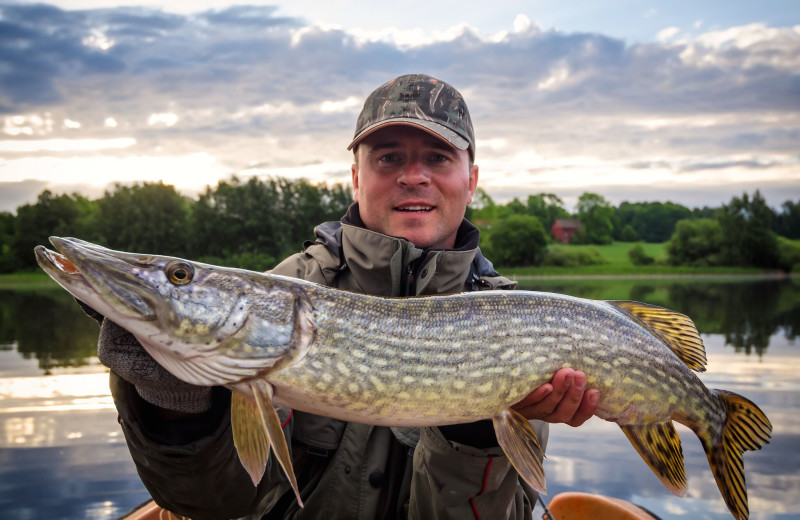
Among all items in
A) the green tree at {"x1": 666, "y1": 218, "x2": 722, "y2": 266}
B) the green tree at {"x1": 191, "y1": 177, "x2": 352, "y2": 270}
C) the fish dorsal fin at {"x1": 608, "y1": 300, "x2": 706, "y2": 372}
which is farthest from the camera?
the green tree at {"x1": 666, "y1": 218, "x2": 722, "y2": 266}

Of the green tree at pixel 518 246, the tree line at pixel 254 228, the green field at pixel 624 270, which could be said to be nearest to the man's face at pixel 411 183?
the tree line at pixel 254 228

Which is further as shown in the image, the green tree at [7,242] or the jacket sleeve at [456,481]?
the green tree at [7,242]

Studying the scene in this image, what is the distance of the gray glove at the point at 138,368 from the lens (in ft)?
5.97

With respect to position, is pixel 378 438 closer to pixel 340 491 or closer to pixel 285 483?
pixel 340 491

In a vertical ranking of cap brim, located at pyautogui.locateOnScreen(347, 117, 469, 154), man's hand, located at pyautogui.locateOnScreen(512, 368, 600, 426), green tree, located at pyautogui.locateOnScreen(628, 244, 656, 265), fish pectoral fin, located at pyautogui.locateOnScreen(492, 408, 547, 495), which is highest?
cap brim, located at pyautogui.locateOnScreen(347, 117, 469, 154)

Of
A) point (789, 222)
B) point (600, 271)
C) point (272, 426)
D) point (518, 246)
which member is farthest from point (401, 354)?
point (789, 222)

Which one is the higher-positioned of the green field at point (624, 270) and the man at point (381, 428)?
the man at point (381, 428)

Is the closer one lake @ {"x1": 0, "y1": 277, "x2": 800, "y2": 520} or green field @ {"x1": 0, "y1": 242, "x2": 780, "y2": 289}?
lake @ {"x1": 0, "y1": 277, "x2": 800, "y2": 520}

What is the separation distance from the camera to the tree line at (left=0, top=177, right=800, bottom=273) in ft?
117

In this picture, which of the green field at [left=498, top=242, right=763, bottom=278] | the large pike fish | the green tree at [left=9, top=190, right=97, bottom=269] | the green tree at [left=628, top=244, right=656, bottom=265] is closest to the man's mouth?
the large pike fish

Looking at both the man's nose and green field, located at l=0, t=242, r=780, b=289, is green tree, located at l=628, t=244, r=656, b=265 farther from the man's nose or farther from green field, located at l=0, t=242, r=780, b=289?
the man's nose

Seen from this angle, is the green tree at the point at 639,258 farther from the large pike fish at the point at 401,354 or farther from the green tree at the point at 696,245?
the large pike fish at the point at 401,354

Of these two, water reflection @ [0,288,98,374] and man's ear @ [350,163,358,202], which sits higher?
man's ear @ [350,163,358,202]

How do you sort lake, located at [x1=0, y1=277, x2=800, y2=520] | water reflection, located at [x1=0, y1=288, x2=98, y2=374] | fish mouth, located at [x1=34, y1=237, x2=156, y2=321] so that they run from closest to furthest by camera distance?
fish mouth, located at [x1=34, y1=237, x2=156, y2=321]
lake, located at [x1=0, y1=277, x2=800, y2=520]
water reflection, located at [x1=0, y1=288, x2=98, y2=374]
